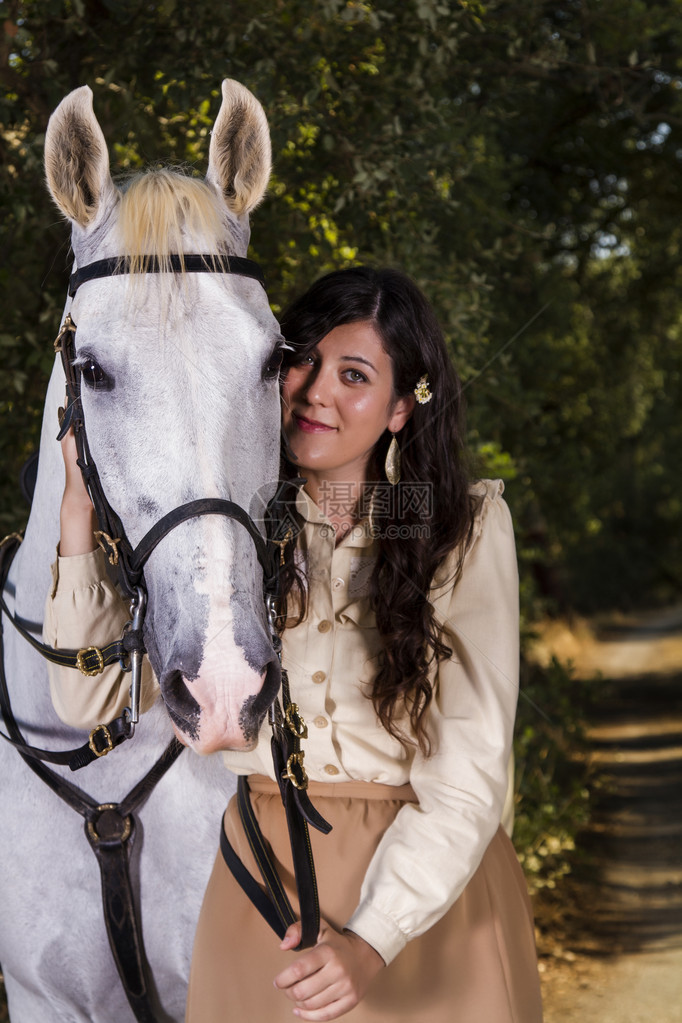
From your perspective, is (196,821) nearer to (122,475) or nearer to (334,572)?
(334,572)

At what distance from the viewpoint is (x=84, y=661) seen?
175 cm

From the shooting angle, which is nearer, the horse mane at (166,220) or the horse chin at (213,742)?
the horse chin at (213,742)

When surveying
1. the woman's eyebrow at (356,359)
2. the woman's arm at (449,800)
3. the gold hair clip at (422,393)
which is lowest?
the woman's arm at (449,800)

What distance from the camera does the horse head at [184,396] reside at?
145 cm

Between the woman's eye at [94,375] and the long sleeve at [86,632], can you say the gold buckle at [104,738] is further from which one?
the woman's eye at [94,375]

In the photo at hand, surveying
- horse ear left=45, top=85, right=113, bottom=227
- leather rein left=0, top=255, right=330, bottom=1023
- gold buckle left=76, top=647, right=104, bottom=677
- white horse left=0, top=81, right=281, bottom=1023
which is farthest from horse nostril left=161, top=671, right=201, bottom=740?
horse ear left=45, top=85, right=113, bottom=227

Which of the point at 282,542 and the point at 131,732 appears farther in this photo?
the point at 131,732

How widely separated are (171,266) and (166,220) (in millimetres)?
99

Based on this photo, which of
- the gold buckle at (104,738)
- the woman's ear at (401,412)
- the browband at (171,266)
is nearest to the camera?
the browband at (171,266)

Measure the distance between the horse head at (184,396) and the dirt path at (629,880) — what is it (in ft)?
12.9

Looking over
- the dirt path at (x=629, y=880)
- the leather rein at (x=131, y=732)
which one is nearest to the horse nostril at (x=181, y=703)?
the leather rein at (x=131, y=732)

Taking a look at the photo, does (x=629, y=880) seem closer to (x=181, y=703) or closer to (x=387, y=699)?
(x=387, y=699)

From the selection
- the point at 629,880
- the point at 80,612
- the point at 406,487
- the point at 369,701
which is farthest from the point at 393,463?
the point at 629,880

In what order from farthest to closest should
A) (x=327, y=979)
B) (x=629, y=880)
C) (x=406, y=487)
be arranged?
1. (x=629, y=880)
2. (x=406, y=487)
3. (x=327, y=979)
